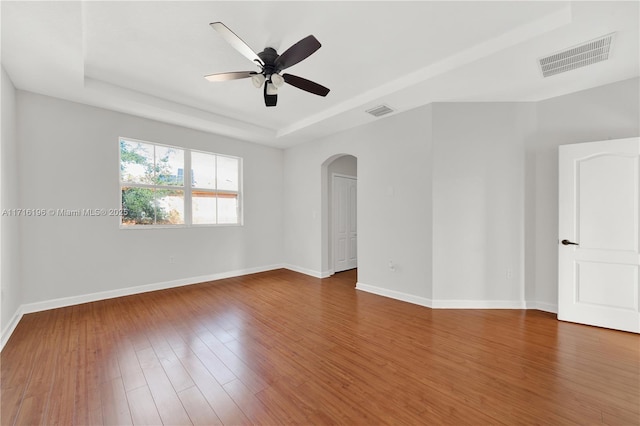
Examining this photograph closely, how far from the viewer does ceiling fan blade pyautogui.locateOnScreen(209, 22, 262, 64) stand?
74.3 inches

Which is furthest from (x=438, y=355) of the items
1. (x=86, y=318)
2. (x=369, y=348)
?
(x=86, y=318)

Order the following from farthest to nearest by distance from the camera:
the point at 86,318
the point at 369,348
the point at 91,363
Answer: the point at 86,318
the point at 369,348
the point at 91,363

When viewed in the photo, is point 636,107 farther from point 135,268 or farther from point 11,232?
point 11,232

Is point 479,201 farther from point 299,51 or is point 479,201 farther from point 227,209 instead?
point 227,209

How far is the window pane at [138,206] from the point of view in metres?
4.10

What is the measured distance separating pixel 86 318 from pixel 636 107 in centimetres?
687

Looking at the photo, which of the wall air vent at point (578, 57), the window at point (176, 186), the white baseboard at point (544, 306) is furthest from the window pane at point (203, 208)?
the white baseboard at point (544, 306)

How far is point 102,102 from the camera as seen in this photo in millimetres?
3629

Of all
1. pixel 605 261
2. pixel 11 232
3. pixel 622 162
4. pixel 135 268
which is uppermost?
pixel 622 162

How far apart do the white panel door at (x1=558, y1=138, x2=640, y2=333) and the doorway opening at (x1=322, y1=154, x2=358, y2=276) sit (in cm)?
346

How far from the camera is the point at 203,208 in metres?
4.96

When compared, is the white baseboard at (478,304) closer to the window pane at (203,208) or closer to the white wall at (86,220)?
the white wall at (86,220)

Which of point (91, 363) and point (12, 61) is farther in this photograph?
point (12, 61)

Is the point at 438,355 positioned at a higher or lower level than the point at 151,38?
lower
